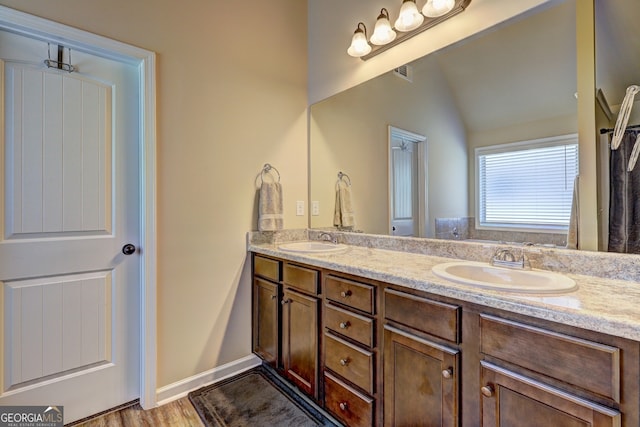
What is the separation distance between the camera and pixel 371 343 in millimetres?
1328

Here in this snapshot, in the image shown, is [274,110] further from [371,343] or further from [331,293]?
[371,343]

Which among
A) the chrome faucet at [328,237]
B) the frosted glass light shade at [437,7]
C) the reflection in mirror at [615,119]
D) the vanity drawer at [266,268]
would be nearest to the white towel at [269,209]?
the vanity drawer at [266,268]

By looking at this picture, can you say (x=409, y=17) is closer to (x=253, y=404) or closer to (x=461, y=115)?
(x=461, y=115)

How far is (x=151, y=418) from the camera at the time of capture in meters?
1.66

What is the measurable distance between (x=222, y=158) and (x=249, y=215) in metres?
0.43

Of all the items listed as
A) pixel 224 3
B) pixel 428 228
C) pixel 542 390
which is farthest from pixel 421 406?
pixel 224 3

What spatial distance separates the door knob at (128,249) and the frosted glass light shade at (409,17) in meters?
1.94

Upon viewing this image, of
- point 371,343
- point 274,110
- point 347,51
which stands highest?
point 347,51

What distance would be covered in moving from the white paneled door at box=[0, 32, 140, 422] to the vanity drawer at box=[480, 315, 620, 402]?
1.80 meters

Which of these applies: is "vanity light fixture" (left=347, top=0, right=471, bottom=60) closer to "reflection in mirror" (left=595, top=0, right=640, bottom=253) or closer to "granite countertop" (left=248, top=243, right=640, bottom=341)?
"reflection in mirror" (left=595, top=0, right=640, bottom=253)

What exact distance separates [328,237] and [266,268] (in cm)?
54

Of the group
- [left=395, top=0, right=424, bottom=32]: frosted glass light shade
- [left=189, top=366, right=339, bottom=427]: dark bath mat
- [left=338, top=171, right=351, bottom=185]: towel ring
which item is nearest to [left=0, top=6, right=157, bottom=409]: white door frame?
[left=189, top=366, right=339, bottom=427]: dark bath mat

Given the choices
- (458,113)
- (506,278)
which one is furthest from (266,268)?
(458,113)

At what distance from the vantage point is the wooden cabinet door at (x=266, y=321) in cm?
193
